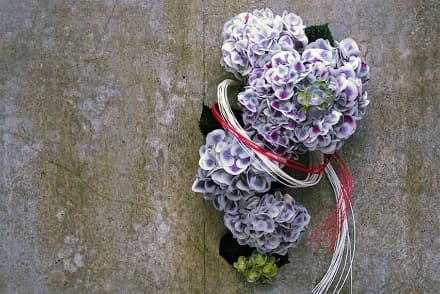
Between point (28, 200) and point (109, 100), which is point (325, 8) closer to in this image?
point (109, 100)

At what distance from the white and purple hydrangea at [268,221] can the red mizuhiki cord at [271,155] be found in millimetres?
133

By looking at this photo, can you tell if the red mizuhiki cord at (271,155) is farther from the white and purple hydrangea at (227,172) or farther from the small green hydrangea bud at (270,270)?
the small green hydrangea bud at (270,270)

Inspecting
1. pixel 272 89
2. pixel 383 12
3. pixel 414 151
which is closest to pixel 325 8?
pixel 383 12

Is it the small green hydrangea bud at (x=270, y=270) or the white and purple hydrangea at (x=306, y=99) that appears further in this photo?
the small green hydrangea bud at (x=270, y=270)

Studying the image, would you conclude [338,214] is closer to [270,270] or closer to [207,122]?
[270,270]

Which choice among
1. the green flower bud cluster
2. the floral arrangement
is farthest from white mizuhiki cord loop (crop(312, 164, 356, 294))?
the green flower bud cluster

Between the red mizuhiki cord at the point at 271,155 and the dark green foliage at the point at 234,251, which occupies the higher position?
the red mizuhiki cord at the point at 271,155

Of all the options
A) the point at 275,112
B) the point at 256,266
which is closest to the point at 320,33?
the point at 275,112

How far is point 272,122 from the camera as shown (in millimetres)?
2203

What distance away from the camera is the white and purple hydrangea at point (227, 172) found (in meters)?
2.23

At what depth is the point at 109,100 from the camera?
251 cm

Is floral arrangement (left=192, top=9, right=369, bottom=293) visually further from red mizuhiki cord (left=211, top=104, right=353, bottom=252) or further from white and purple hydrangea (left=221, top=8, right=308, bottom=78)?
red mizuhiki cord (left=211, top=104, right=353, bottom=252)

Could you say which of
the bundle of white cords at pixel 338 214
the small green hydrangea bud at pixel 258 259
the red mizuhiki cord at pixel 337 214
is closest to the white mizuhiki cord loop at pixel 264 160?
the bundle of white cords at pixel 338 214

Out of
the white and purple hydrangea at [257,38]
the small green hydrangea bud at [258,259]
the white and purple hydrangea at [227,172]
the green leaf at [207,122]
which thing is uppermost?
the white and purple hydrangea at [257,38]
